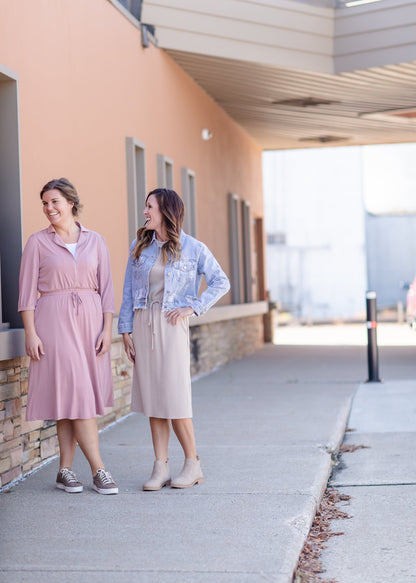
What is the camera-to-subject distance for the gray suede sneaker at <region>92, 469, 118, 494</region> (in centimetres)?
460

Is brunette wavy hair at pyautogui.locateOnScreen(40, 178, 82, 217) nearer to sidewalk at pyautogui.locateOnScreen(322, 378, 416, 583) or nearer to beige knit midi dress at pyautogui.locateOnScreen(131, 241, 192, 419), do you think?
beige knit midi dress at pyautogui.locateOnScreen(131, 241, 192, 419)

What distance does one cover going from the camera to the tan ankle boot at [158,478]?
4.66 metres

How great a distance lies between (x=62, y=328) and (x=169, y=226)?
786 mm

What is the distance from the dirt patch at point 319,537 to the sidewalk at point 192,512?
66mm

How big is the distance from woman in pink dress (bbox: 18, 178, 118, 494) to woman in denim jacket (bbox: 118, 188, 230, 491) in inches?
8.0

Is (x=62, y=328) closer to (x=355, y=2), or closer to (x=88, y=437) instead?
(x=88, y=437)

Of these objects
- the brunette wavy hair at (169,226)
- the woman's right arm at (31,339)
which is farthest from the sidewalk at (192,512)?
the brunette wavy hair at (169,226)

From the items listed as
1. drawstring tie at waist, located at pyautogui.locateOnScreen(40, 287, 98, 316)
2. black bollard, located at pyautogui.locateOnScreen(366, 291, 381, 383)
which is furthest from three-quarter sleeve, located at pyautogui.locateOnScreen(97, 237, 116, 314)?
black bollard, located at pyautogui.locateOnScreen(366, 291, 381, 383)

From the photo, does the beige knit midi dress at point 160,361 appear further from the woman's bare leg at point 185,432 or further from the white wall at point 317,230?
the white wall at point 317,230

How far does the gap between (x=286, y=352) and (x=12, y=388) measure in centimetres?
986

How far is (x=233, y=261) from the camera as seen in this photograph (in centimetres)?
1327

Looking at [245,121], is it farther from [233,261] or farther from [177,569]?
[177,569]

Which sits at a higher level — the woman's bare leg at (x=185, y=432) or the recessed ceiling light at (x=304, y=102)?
the recessed ceiling light at (x=304, y=102)

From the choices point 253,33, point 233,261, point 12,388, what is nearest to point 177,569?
point 12,388
